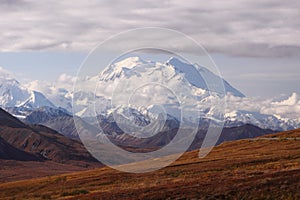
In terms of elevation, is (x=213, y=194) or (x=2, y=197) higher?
(x=213, y=194)

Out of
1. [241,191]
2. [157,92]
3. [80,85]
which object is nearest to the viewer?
[241,191]

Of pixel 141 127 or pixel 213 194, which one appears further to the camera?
pixel 141 127

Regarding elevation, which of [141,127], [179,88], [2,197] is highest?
[179,88]

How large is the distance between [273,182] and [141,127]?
19.6 metres

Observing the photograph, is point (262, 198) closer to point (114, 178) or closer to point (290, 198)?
point (290, 198)

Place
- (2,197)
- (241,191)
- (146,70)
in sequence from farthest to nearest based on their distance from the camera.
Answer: (2,197) → (146,70) → (241,191)

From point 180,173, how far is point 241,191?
3861cm

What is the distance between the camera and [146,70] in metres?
65.8

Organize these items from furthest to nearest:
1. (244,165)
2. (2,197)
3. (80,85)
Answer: (2,197), (244,165), (80,85)

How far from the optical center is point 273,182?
49.7 m

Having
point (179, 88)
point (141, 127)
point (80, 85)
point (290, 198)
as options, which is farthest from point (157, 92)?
point (290, 198)

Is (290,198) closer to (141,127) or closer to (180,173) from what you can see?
(141,127)

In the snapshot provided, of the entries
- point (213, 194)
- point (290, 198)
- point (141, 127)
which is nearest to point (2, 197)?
point (141, 127)

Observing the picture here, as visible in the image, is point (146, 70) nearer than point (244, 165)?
Yes
